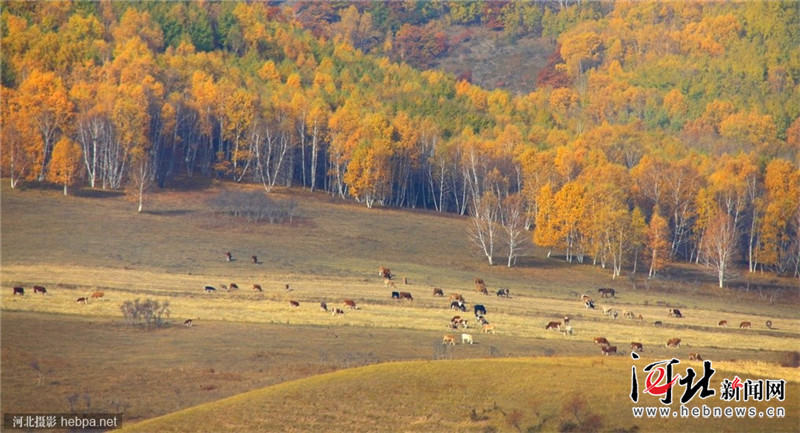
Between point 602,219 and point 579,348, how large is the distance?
43.0 m

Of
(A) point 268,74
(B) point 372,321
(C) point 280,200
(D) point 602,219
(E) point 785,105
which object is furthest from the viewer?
(E) point 785,105

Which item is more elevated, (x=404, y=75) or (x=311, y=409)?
(x=404, y=75)

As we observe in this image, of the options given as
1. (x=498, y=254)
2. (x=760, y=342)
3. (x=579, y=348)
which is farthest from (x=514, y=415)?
(x=498, y=254)

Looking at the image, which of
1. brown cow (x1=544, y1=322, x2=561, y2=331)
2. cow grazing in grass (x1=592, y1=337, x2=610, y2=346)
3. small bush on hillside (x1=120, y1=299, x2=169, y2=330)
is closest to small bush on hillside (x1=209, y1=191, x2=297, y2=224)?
small bush on hillside (x1=120, y1=299, x2=169, y2=330)

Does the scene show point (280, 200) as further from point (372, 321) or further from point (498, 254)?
point (372, 321)

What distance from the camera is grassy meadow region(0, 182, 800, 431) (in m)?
33.0

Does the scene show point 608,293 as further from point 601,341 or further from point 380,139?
point 380,139

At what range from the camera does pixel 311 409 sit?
32344 millimetres

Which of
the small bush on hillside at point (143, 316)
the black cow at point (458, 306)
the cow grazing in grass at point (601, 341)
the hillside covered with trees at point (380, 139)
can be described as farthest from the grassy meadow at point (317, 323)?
the hillside covered with trees at point (380, 139)

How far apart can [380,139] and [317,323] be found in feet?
206

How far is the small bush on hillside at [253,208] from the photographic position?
316 feet

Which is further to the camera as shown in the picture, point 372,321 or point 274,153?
point 274,153

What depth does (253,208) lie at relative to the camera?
96812 millimetres

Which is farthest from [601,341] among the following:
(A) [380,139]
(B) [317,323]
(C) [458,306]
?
(A) [380,139]
